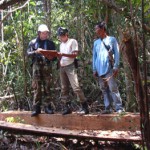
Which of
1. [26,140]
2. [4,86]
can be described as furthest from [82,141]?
[4,86]

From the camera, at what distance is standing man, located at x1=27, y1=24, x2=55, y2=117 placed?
6.74 metres

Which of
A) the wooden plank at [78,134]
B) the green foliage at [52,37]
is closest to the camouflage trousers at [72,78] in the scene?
the wooden plank at [78,134]

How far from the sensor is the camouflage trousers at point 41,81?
694cm

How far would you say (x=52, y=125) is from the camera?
23.1ft

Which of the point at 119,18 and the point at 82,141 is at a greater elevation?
the point at 119,18

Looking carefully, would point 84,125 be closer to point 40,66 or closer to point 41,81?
point 41,81

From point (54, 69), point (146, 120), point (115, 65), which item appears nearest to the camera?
point (146, 120)

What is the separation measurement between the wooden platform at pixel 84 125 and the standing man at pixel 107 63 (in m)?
0.29

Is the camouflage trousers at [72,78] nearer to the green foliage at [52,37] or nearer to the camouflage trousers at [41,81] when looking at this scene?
the camouflage trousers at [41,81]

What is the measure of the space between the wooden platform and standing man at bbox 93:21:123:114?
287mm

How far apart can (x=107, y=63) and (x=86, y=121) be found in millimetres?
1243

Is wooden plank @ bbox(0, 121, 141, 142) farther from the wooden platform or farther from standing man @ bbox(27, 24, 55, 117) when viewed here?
standing man @ bbox(27, 24, 55, 117)

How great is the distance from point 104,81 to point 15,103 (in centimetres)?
422

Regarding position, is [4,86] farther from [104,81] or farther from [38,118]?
[104,81]
